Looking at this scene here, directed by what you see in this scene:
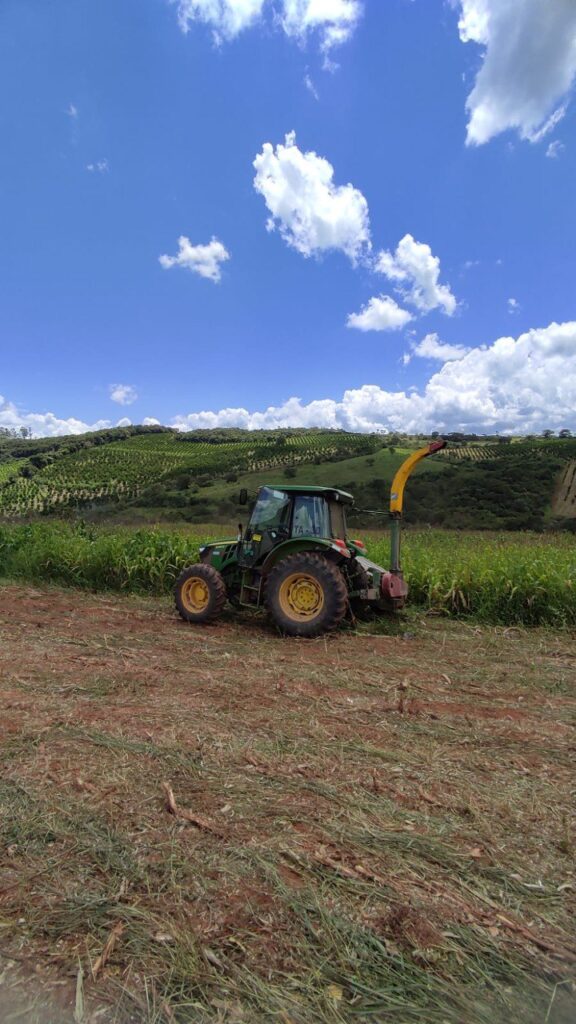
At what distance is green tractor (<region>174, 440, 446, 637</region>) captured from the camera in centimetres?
608

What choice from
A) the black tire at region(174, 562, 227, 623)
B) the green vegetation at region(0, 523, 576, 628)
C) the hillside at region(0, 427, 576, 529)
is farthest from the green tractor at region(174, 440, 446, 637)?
the green vegetation at region(0, 523, 576, 628)

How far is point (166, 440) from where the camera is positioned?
277ft

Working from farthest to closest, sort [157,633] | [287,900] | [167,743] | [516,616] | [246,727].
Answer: [516,616] < [157,633] < [246,727] < [167,743] < [287,900]

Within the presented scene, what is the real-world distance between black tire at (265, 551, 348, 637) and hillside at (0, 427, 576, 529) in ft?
3.99

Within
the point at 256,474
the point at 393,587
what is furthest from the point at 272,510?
the point at 256,474

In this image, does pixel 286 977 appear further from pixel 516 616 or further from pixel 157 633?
pixel 516 616

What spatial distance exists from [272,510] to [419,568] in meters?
2.53

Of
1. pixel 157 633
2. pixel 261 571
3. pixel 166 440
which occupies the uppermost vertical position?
pixel 166 440

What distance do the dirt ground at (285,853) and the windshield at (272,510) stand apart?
2987mm

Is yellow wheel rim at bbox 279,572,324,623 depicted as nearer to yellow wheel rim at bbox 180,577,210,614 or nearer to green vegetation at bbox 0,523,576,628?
yellow wheel rim at bbox 180,577,210,614

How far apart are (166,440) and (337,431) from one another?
28.4m

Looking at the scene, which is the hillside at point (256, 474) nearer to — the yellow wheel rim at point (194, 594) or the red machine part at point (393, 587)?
the yellow wheel rim at point (194, 594)

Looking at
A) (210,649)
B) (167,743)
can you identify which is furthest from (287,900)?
(210,649)

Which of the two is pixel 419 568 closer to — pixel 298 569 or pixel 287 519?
pixel 287 519
